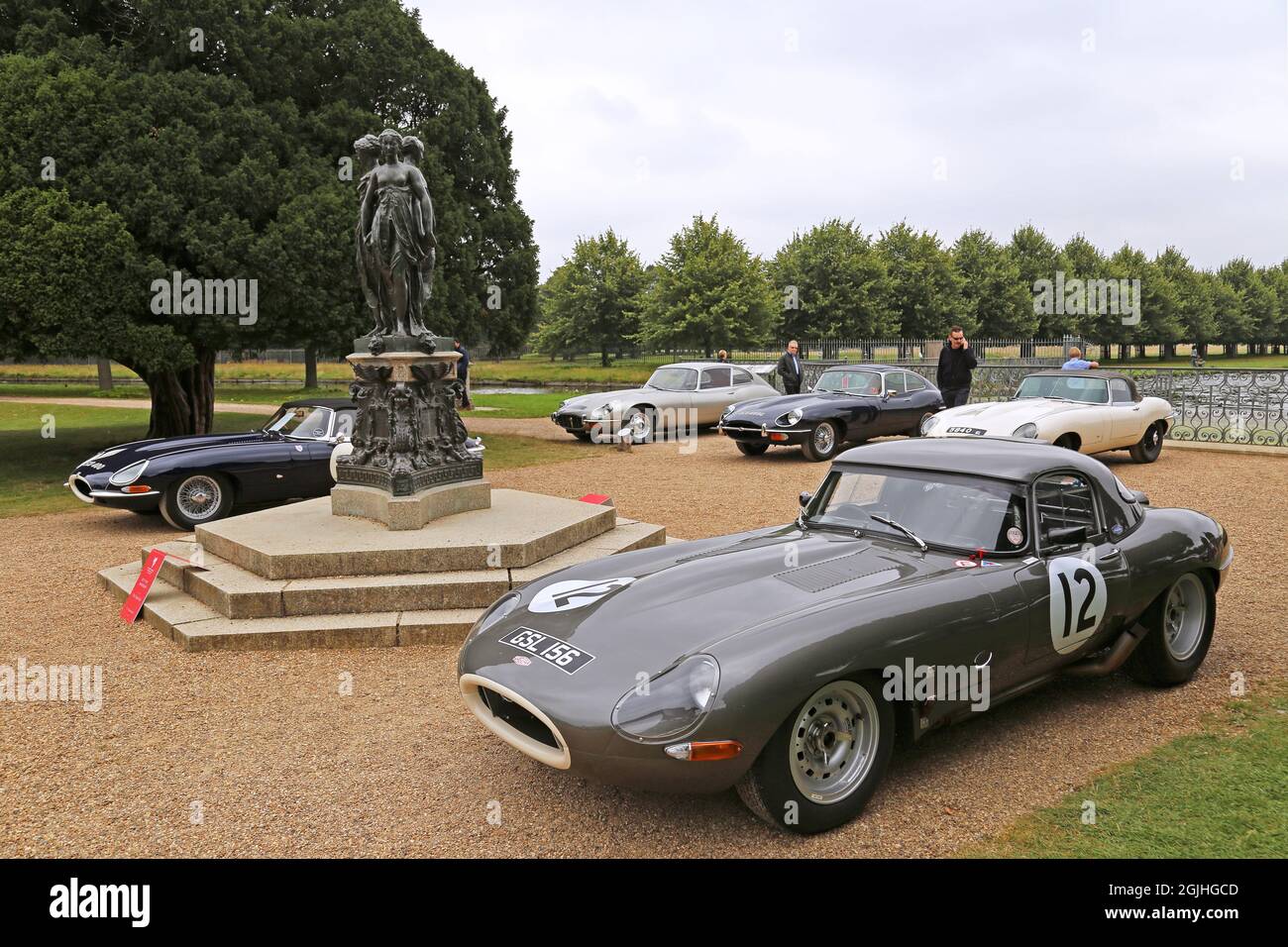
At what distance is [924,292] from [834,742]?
145 feet

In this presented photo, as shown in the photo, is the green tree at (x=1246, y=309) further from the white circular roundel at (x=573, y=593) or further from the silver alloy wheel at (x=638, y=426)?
the white circular roundel at (x=573, y=593)

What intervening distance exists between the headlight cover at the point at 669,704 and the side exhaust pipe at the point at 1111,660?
7.53ft

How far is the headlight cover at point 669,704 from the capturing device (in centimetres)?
317

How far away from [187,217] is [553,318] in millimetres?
39487

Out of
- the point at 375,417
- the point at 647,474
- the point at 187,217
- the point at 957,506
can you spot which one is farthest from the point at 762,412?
the point at 957,506

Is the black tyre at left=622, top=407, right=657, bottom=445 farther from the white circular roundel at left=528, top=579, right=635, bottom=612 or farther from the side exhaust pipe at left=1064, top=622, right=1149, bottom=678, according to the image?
the side exhaust pipe at left=1064, top=622, right=1149, bottom=678

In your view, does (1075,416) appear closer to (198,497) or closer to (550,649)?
(550,649)

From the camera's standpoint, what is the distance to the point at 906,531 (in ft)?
14.6

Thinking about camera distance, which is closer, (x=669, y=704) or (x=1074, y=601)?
(x=669, y=704)
